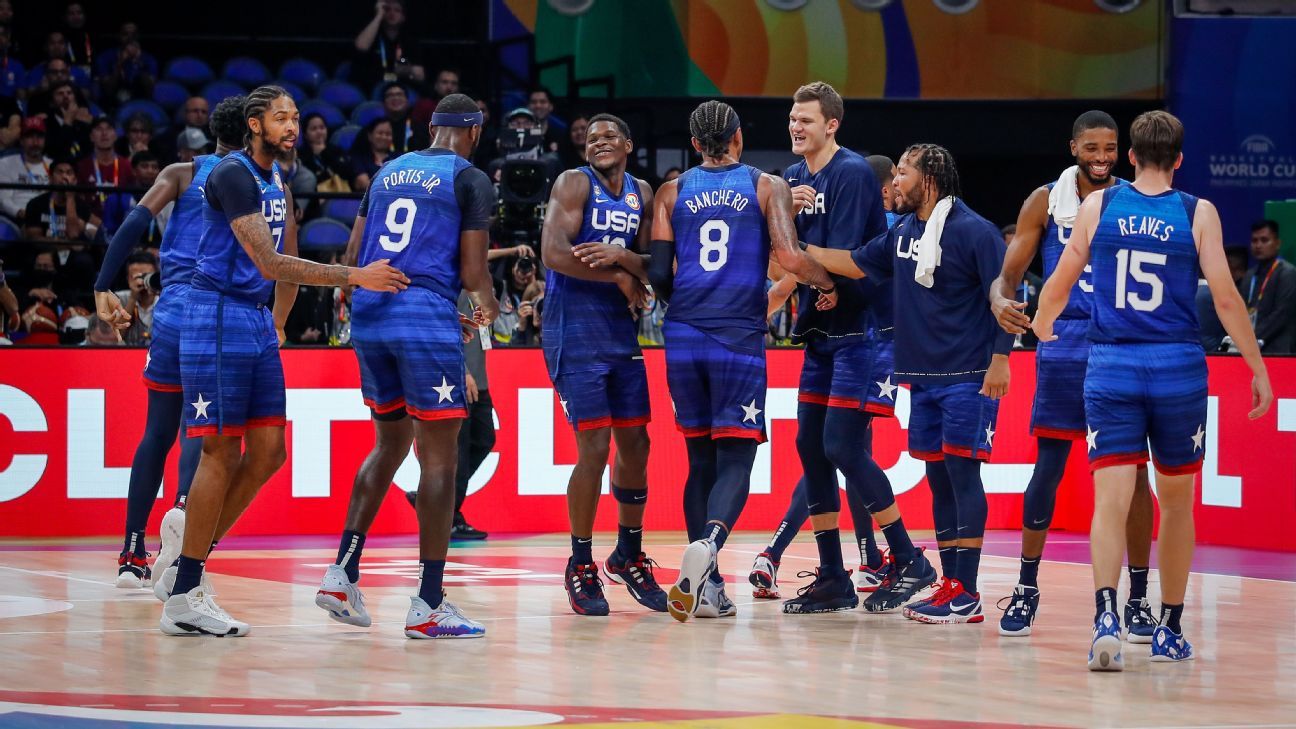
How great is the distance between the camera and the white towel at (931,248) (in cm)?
727

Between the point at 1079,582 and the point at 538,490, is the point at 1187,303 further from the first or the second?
the point at 538,490

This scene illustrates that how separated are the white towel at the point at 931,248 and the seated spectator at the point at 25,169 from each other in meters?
10.5

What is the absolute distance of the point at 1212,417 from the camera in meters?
11.4

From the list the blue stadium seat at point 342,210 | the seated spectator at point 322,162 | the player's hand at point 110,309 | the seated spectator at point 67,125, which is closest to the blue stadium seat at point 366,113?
the seated spectator at point 322,162

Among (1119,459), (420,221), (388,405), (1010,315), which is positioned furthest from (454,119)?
(1119,459)

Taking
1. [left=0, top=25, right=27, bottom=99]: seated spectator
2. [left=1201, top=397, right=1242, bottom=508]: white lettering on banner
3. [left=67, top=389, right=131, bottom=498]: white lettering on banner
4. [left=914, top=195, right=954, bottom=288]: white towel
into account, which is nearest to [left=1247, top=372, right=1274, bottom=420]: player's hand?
[left=914, top=195, right=954, bottom=288]: white towel

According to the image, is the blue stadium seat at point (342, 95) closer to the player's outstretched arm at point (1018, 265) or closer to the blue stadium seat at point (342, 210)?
the blue stadium seat at point (342, 210)

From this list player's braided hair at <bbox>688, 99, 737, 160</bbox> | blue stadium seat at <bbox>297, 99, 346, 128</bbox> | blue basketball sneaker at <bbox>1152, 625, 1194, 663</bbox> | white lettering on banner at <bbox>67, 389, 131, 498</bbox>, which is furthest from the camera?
blue stadium seat at <bbox>297, 99, 346, 128</bbox>

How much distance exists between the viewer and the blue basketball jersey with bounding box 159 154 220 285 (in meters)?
8.25

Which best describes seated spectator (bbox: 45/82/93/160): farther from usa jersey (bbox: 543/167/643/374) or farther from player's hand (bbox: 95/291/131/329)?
usa jersey (bbox: 543/167/643/374)

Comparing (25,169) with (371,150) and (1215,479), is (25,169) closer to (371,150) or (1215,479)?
(371,150)

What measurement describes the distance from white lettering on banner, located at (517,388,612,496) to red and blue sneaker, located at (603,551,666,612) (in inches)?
163

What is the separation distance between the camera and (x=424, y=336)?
6.73 m

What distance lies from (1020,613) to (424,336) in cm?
267
